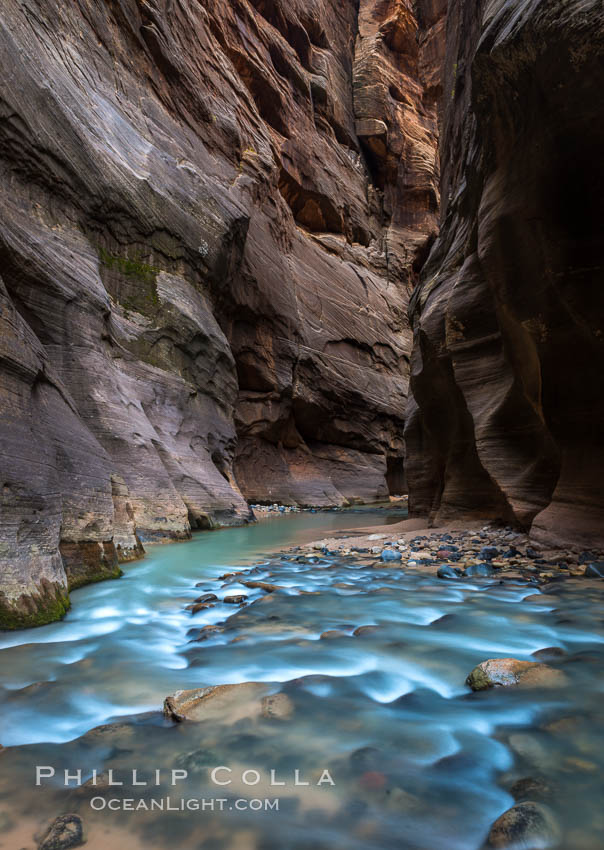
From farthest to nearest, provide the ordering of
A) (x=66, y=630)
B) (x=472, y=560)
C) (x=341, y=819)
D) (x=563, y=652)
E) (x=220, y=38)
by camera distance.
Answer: (x=220, y=38), (x=472, y=560), (x=66, y=630), (x=563, y=652), (x=341, y=819)

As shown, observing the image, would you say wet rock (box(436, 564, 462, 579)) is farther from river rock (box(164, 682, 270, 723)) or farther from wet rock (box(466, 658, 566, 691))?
river rock (box(164, 682, 270, 723))

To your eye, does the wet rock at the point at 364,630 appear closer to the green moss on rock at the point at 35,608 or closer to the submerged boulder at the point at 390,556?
the green moss on rock at the point at 35,608

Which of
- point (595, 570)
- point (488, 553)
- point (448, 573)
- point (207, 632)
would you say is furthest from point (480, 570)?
point (207, 632)

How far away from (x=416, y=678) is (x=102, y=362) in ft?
25.0

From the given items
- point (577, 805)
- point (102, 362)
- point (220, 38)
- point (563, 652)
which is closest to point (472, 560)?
point (563, 652)

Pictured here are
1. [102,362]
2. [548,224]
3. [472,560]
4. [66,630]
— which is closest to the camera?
[66,630]

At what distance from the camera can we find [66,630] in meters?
3.33

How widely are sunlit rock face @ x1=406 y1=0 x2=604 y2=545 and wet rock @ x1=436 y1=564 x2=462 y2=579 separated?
1369 mm

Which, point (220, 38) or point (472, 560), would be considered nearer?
point (472, 560)

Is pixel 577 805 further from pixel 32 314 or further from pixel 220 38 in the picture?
pixel 220 38

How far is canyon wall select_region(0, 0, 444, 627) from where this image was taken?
514 cm

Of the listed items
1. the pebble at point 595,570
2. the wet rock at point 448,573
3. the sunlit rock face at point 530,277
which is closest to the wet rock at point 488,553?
the sunlit rock face at point 530,277

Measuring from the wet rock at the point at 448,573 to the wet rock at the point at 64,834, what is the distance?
4.11m

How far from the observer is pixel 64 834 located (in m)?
1.32
